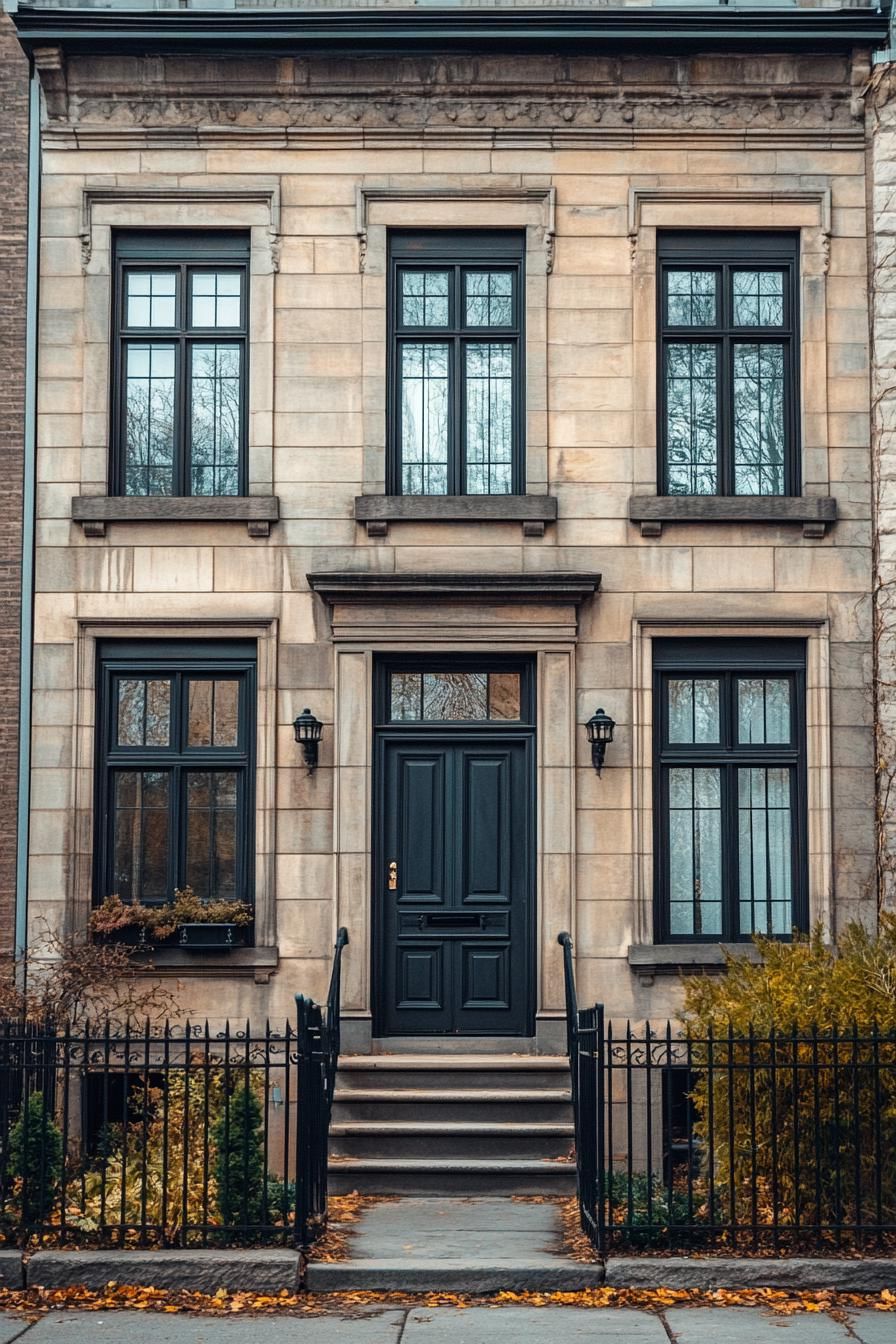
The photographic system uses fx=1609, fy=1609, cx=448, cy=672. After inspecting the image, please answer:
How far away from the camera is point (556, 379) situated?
45.8 ft

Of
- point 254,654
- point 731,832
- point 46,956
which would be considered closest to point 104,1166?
point 46,956

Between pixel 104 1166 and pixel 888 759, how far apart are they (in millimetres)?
7253

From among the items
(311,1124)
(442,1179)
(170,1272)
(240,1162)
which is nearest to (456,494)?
(442,1179)

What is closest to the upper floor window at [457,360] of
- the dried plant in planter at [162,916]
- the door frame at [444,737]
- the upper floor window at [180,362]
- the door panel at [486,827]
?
the upper floor window at [180,362]

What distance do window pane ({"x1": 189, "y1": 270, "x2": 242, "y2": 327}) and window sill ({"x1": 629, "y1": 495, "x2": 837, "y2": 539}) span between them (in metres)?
3.93

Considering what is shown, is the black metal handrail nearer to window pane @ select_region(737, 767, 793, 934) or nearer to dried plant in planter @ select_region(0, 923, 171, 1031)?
dried plant in planter @ select_region(0, 923, 171, 1031)

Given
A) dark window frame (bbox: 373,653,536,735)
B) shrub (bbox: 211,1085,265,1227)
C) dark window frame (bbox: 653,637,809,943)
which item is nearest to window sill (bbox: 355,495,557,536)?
dark window frame (bbox: 373,653,536,735)

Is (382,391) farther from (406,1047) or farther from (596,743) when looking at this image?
(406,1047)

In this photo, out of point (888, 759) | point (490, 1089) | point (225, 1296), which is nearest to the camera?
point (225, 1296)

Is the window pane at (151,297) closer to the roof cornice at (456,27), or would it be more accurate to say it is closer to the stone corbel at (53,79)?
the stone corbel at (53,79)

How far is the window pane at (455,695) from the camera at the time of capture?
45.6 feet

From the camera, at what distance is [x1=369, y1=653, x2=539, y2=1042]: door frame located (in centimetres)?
1358

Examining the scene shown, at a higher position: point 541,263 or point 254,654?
point 541,263

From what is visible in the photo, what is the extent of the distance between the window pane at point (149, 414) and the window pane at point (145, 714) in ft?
5.84
